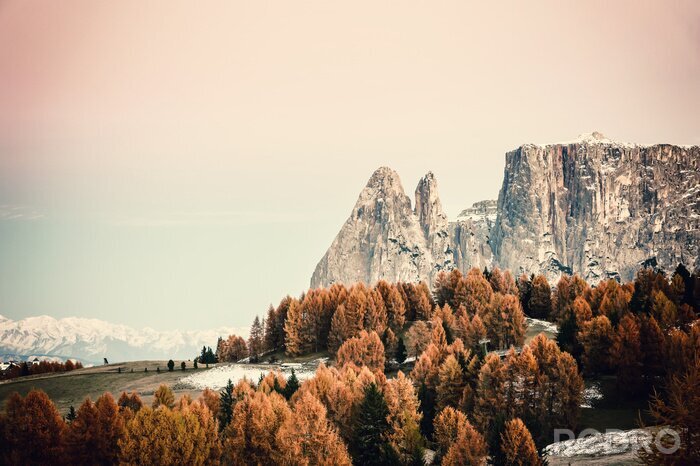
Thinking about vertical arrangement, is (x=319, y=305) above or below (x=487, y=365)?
above

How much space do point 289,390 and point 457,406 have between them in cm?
2334

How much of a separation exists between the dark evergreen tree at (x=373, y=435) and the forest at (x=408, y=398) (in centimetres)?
16

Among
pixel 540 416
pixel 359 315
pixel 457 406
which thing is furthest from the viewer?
pixel 359 315

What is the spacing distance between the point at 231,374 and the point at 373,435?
148 feet

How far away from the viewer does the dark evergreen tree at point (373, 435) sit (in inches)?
2277

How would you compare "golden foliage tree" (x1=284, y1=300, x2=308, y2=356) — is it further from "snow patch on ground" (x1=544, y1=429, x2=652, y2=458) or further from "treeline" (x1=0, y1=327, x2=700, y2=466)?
"snow patch on ground" (x1=544, y1=429, x2=652, y2=458)

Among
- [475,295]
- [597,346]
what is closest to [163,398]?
[597,346]

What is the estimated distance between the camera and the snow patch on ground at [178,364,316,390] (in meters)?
91.1

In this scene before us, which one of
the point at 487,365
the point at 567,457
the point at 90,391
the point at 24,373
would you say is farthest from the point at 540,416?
the point at 24,373

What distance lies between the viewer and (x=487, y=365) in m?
75.2

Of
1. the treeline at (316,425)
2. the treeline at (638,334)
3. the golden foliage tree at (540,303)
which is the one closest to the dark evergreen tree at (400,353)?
the treeline at (316,425)

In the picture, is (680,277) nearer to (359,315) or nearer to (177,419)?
(359,315)

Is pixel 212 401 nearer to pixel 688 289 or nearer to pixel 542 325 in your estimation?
pixel 542 325

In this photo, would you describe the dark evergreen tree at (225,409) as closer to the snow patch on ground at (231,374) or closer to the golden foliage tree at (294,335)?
the snow patch on ground at (231,374)
